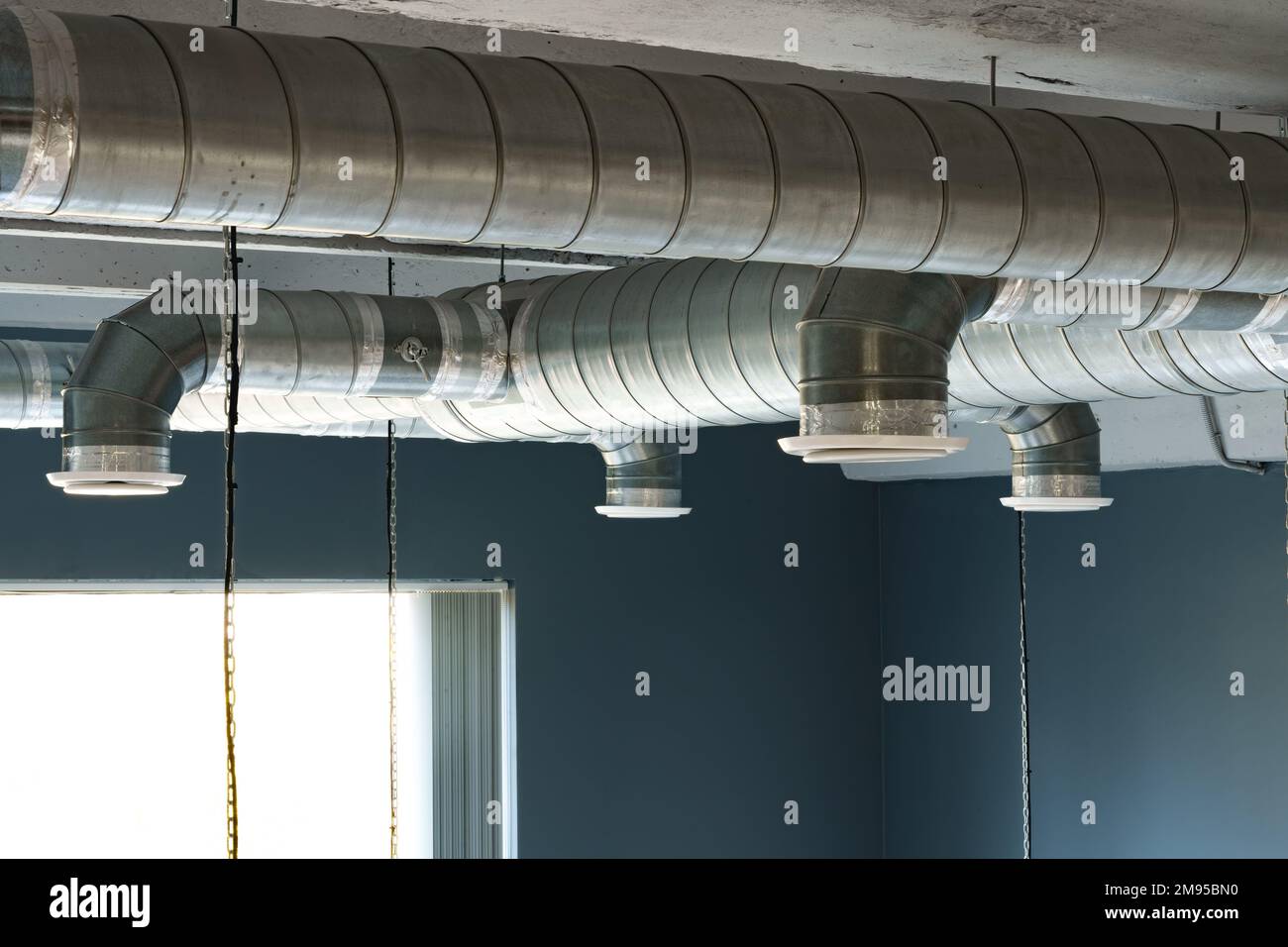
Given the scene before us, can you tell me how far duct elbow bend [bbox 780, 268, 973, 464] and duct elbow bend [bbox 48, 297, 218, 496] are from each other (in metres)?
1.78

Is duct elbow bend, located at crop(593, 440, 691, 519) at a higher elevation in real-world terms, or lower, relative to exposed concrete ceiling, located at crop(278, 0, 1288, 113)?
lower

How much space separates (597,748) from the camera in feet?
24.9

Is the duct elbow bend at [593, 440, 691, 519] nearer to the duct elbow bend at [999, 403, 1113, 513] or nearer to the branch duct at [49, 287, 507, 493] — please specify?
the duct elbow bend at [999, 403, 1113, 513]

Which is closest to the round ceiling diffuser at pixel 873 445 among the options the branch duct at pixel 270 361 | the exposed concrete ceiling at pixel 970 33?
the exposed concrete ceiling at pixel 970 33

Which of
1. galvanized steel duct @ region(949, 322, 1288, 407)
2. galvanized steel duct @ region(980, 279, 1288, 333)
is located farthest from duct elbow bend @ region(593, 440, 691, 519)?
galvanized steel duct @ region(980, 279, 1288, 333)

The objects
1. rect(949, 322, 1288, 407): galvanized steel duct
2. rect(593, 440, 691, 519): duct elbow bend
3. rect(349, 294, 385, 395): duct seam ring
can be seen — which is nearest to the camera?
rect(949, 322, 1288, 407): galvanized steel duct

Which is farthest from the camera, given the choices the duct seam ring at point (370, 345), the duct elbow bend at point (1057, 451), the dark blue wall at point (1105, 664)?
the dark blue wall at point (1105, 664)

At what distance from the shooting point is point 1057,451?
16.7 ft

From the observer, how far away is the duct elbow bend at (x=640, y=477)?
562 cm

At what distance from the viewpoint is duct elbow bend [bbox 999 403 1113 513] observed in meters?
5.05

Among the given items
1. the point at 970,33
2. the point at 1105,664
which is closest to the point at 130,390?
the point at 970,33

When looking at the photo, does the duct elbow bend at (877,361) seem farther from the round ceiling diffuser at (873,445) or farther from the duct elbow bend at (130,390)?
the duct elbow bend at (130,390)

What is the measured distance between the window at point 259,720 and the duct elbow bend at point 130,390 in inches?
110
